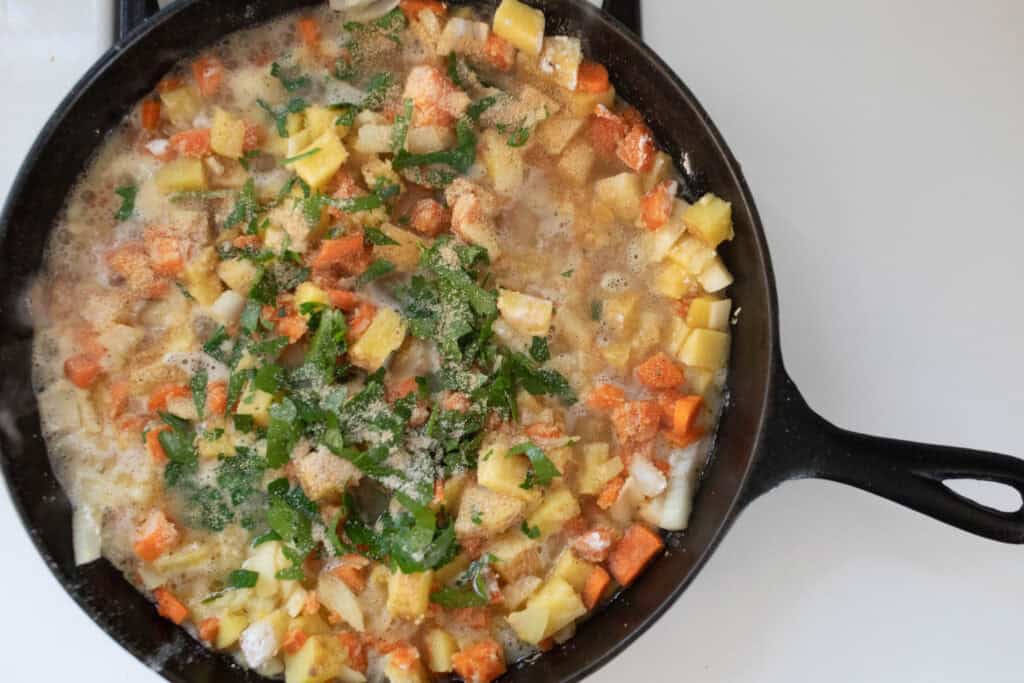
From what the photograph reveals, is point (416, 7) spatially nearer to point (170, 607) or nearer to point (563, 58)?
point (563, 58)

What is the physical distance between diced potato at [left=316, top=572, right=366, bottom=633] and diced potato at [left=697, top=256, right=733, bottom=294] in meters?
1.01

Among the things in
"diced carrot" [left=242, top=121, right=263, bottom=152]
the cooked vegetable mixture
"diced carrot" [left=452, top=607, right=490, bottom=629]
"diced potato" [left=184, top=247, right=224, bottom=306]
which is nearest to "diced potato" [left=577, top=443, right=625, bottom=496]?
the cooked vegetable mixture

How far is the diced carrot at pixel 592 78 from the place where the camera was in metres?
2.06

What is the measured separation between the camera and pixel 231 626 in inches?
76.5

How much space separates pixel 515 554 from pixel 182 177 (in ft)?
3.52

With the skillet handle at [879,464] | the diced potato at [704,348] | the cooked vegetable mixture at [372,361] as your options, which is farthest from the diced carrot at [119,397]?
the skillet handle at [879,464]

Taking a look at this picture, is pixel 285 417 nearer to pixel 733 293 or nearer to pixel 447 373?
pixel 447 373

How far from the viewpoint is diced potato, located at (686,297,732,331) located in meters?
2.01

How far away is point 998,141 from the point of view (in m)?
2.31

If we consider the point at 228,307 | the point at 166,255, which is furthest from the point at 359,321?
the point at 166,255

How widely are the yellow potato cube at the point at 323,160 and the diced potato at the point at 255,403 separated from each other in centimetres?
46

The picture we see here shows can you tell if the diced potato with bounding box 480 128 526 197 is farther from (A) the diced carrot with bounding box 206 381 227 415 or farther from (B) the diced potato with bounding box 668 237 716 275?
(A) the diced carrot with bounding box 206 381 227 415

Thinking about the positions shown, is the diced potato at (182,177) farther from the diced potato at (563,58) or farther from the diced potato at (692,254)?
the diced potato at (692,254)

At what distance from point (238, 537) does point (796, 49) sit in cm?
175
